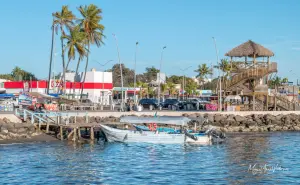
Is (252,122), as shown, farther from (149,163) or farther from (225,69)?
(225,69)

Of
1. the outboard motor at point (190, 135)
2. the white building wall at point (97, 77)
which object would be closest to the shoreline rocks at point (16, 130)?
the outboard motor at point (190, 135)

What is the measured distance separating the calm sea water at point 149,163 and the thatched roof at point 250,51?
70.5ft

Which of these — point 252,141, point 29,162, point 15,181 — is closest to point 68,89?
point 252,141

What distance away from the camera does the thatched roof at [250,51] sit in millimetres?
67312

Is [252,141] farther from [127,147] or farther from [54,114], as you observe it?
[54,114]

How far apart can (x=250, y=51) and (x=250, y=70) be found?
278 centimetres

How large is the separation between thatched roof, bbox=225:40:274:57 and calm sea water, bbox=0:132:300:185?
846 inches

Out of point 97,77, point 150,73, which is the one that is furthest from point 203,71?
point 97,77

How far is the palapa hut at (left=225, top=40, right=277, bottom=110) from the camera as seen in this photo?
66375 millimetres

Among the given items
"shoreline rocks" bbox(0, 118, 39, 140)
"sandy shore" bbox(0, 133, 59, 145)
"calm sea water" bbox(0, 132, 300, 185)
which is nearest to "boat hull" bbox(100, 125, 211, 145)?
"calm sea water" bbox(0, 132, 300, 185)

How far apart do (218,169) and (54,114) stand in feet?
67.2

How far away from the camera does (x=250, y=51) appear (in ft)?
220

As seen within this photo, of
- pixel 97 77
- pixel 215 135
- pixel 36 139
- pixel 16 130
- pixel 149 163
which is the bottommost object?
pixel 149 163

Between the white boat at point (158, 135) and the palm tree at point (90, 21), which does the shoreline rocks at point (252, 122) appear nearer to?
the white boat at point (158, 135)
